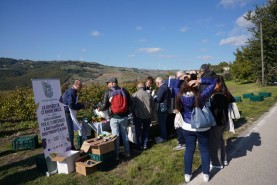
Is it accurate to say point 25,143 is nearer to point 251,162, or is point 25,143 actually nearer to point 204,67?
point 204,67

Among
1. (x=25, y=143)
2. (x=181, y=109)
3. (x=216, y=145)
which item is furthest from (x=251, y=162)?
(x=25, y=143)

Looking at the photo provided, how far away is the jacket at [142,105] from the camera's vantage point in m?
6.90

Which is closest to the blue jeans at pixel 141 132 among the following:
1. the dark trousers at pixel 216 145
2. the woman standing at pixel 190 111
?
the dark trousers at pixel 216 145

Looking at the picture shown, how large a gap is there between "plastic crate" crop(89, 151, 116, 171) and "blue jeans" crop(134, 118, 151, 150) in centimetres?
128

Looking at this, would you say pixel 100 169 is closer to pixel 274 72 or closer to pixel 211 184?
pixel 211 184

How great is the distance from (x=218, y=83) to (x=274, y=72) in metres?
26.8

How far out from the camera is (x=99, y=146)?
5.54 m

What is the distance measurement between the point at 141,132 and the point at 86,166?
2229mm

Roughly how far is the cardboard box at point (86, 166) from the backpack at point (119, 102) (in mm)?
1326

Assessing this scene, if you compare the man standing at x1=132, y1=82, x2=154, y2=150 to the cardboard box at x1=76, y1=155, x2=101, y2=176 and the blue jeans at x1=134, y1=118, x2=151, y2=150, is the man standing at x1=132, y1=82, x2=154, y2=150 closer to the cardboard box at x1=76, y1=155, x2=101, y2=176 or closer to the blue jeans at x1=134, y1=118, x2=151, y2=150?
the blue jeans at x1=134, y1=118, x2=151, y2=150

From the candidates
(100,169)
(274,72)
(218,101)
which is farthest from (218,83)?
(274,72)

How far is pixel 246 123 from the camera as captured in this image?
9.47 metres

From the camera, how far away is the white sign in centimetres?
560

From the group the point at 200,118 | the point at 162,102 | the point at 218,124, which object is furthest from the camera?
the point at 162,102
